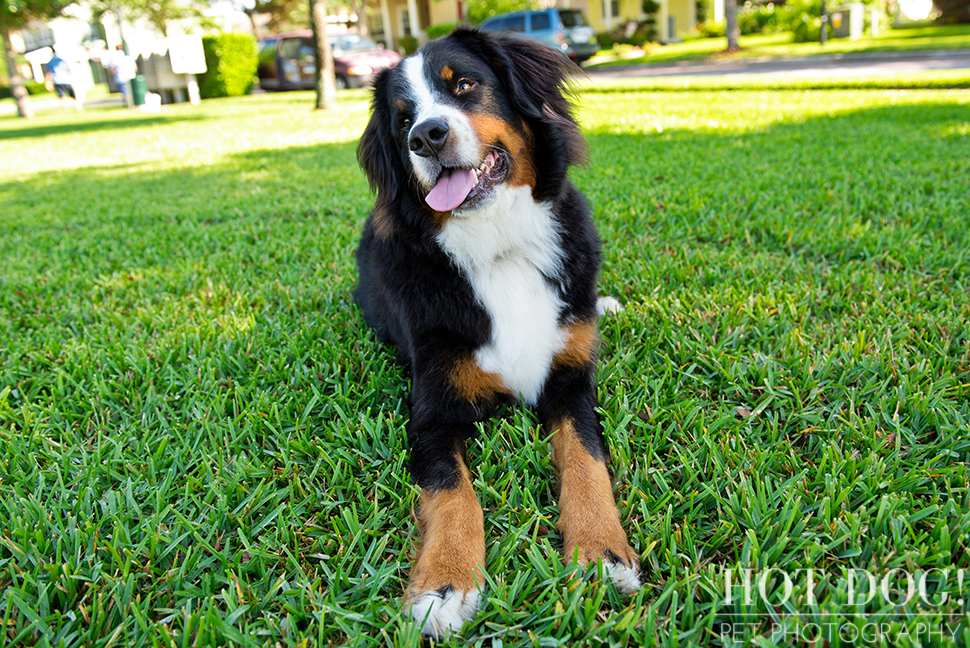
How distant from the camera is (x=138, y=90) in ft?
76.1

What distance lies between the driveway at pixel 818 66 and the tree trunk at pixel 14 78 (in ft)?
68.0

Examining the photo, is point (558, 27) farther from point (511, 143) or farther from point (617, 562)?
point (617, 562)

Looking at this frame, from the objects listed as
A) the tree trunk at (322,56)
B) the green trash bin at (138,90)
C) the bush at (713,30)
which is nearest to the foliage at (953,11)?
the bush at (713,30)

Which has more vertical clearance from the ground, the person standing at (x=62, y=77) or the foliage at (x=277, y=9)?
the foliage at (x=277, y=9)

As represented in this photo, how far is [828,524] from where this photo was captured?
194cm

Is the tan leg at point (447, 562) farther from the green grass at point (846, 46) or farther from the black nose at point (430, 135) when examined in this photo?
the green grass at point (846, 46)

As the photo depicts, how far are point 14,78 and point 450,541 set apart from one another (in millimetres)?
29123

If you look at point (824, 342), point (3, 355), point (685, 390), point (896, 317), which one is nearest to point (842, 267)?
point (896, 317)

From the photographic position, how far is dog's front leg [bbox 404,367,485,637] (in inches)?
69.9

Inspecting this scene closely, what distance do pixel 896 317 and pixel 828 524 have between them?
5.95 feet

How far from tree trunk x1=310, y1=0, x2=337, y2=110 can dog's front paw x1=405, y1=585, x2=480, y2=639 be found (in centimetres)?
1638

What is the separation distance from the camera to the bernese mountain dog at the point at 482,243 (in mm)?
2486

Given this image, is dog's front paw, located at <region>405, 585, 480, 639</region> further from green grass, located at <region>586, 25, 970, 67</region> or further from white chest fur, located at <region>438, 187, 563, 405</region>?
green grass, located at <region>586, 25, 970, 67</region>

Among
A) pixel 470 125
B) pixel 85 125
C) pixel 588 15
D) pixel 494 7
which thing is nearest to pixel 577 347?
pixel 470 125
